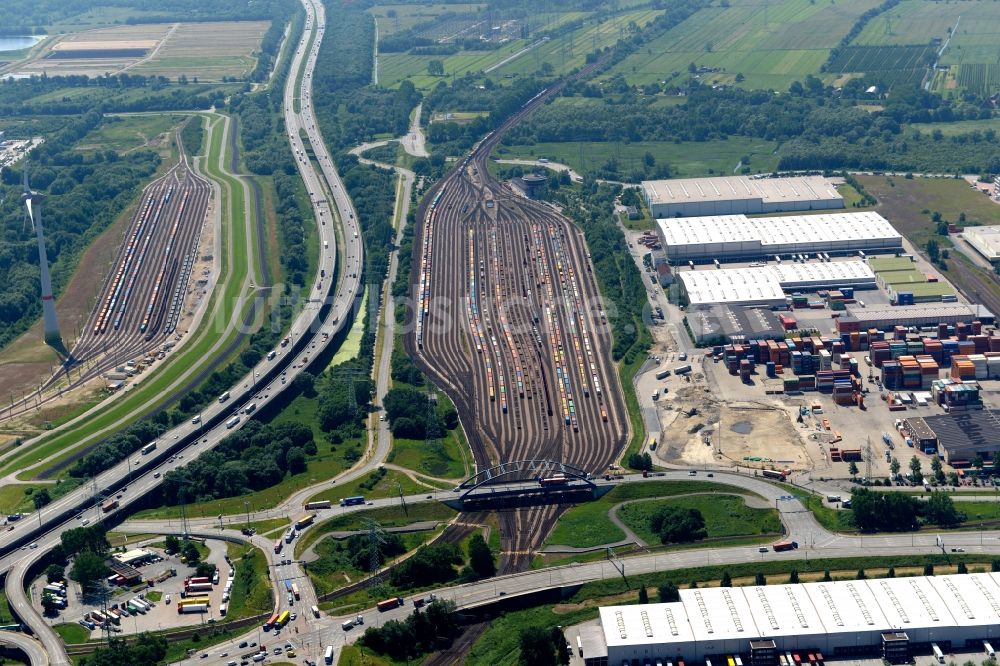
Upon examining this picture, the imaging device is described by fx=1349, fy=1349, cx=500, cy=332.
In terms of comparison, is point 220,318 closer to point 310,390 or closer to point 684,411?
point 310,390

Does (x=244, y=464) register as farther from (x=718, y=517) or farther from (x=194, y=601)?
(x=718, y=517)

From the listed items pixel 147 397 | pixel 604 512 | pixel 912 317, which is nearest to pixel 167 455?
pixel 147 397

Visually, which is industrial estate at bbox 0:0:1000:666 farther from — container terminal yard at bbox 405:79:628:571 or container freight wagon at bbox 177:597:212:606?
container terminal yard at bbox 405:79:628:571

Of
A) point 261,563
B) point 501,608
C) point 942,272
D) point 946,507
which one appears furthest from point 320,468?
point 942,272

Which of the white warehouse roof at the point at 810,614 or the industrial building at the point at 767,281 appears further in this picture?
the industrial building at the point at 767,281

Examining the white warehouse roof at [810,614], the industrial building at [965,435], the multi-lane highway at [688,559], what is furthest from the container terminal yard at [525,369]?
the industrial building at [965,435]

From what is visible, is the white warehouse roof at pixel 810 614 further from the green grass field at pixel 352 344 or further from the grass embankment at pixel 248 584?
the green grass field at pixel 352 344
